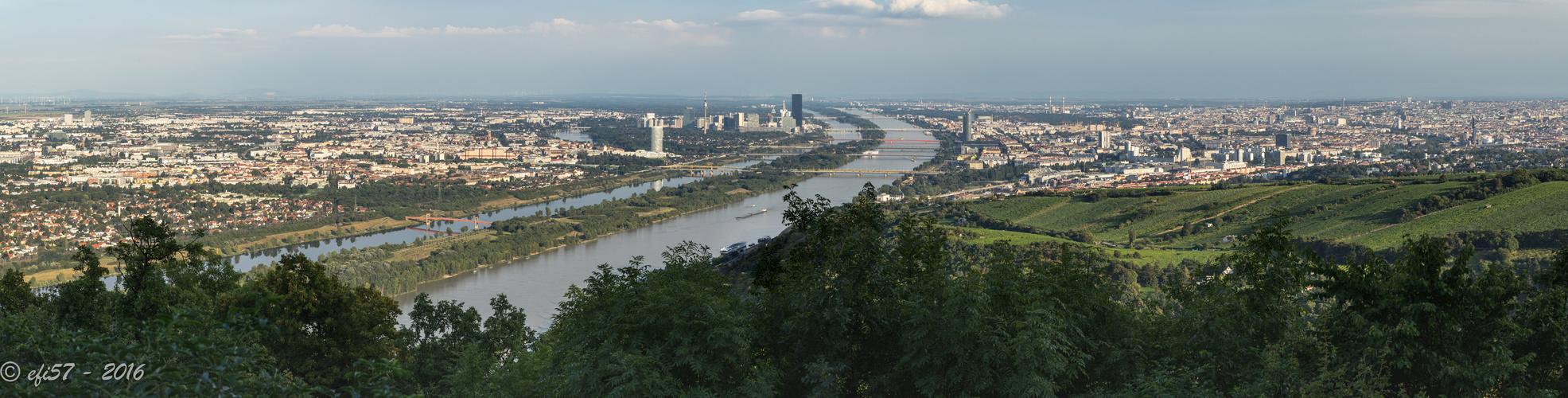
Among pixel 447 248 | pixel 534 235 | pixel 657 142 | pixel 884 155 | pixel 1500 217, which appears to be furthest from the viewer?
pixel 657 142

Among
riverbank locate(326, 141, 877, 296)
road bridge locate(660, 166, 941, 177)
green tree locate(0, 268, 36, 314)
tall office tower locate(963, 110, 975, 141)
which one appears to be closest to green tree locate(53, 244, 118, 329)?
green tree locate(0, 268, 36, 314)

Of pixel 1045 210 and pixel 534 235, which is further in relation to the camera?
pixel 1045 210

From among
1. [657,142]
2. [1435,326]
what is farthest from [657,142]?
[1435,326]

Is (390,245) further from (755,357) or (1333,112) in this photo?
(1333,112)

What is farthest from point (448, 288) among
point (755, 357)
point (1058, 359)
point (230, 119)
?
point (230, 119)

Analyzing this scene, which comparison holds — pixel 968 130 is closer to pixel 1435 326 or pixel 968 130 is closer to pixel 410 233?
pixel 410 233

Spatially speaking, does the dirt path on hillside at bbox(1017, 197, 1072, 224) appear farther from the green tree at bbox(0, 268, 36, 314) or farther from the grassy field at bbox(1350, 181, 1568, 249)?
the green tree at bbox(0, 268, 36, 314)

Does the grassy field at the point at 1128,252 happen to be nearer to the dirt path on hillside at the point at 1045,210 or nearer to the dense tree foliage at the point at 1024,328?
the dirt path on hillside at the point at 1045,210
